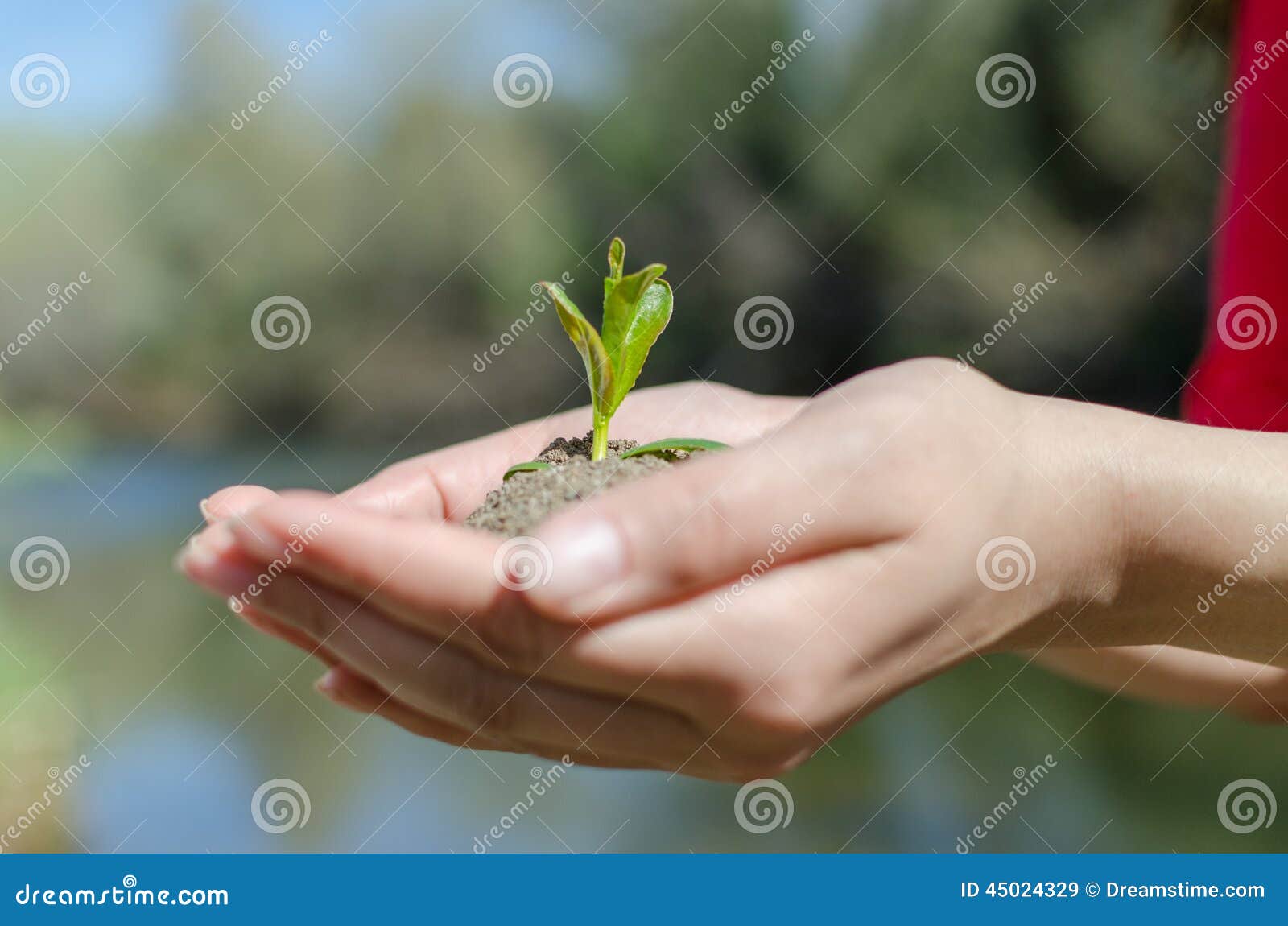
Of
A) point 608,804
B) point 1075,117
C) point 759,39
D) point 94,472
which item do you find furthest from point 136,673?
point 1075,117

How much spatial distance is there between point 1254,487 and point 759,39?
11440 mm

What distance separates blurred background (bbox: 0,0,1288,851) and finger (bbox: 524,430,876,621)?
20.0 feet

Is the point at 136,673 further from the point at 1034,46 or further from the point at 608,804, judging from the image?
the point at 1034,46

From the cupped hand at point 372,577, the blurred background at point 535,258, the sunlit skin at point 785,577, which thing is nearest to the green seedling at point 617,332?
the cupped hand at point 372,577

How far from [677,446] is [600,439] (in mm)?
159

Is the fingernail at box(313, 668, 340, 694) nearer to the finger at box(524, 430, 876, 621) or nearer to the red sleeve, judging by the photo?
the finger at box(524, 430, 876, 621)

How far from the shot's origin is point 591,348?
153 cm

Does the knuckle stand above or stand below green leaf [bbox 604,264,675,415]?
below

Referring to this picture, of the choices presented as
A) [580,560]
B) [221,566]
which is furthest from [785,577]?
[221,566]

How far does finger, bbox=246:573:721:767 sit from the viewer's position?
3.67ft

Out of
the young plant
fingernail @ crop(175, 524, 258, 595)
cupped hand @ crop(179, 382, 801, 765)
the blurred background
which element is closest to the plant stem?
the young plant

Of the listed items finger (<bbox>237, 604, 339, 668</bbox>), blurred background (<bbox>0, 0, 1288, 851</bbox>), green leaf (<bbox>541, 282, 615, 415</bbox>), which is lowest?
finger (<bbox>237, 604, 339, 668</bbox>)

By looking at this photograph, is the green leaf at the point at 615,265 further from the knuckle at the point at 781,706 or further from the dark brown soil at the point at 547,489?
the knuckle at the point at 781,706

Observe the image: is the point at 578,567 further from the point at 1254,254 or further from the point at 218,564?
the point at 1254,254
